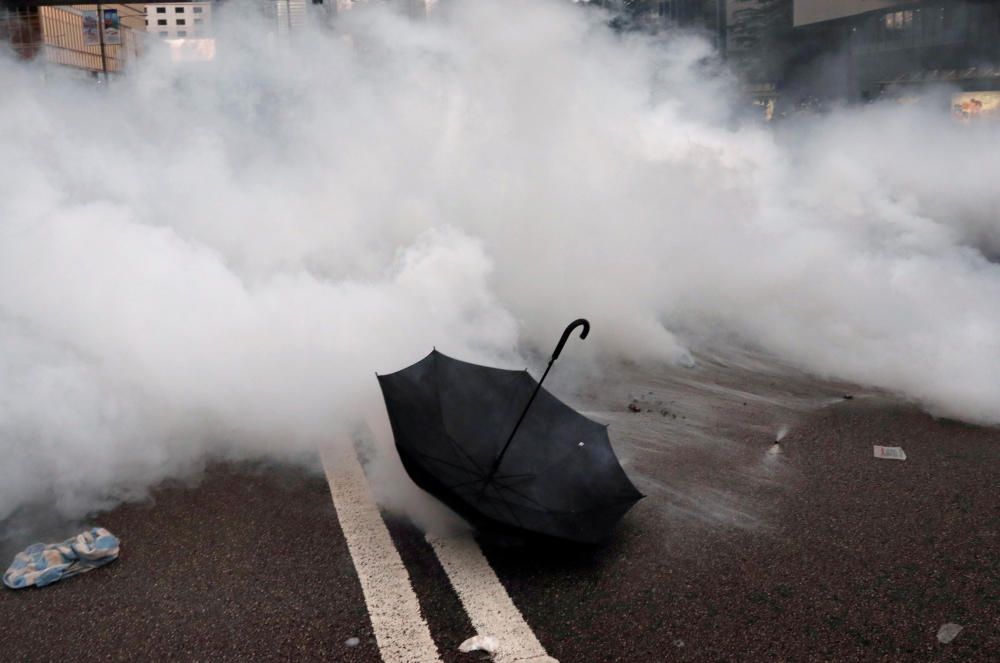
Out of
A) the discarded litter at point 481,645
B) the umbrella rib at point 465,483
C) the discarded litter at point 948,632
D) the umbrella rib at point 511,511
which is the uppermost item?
the umbrella rib at point 465,483

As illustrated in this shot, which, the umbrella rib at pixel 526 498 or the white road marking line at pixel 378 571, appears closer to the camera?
the white road marking line at pixel 378 571

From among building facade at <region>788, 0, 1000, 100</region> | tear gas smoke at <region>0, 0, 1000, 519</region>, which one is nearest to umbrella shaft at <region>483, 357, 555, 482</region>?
tear gas smoke at <region>0, 0, 1000, 519</region>

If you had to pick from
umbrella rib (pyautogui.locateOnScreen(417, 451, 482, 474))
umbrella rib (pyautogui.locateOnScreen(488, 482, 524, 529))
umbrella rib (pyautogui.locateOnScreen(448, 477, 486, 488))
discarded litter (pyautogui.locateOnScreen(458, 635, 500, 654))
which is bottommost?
discarded litter (pyautogui.locateOnScreen(458, 635, 500, 654))

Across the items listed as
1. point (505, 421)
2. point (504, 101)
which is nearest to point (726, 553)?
point (505, 421)

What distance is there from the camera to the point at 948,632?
8.59ft

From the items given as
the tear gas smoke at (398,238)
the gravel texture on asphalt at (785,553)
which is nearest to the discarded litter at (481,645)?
the gravel texture on asphalt at (785,553)

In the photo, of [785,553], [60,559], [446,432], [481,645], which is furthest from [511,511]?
[60,559]

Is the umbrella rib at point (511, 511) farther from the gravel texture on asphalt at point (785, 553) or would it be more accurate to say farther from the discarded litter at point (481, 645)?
the discarded litter at point (481, 645)

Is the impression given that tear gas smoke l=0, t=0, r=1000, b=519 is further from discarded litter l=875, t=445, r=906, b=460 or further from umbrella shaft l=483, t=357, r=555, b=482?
umbrella shaft l=483, t=357, r=555, b=482

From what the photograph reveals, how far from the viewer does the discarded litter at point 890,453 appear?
4027 millimetres

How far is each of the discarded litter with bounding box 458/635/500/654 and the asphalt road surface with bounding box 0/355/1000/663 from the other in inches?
1.1

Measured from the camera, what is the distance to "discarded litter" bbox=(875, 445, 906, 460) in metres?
4.03

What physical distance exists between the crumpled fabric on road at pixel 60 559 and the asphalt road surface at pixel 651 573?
39 millimetres

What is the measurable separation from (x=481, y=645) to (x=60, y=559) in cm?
154
